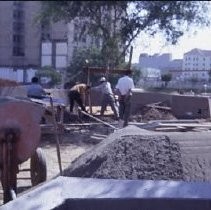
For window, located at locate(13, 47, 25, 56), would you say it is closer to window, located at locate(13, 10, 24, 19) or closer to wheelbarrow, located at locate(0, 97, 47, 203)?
window, located at locate(13, 10, 24, 19)

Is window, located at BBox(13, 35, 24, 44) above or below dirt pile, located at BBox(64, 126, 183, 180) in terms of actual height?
above

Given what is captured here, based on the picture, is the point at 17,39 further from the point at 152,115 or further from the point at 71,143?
the point at 152,115

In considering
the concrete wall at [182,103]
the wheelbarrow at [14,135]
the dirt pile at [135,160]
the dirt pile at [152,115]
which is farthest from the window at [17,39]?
the concrete wall at [182,103]

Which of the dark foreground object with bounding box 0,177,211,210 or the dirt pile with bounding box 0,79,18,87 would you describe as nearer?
the dark foreground object with bounding box 0,177,211,210

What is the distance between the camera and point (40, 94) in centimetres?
1343

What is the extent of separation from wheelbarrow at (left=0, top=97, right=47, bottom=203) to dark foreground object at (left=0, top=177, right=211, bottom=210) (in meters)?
1.82

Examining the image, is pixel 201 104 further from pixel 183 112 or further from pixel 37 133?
pixel 37 133

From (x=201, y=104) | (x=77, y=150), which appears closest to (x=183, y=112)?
(x=201, y=104)

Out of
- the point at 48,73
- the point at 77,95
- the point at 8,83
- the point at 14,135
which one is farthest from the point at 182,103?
the point at 14,135

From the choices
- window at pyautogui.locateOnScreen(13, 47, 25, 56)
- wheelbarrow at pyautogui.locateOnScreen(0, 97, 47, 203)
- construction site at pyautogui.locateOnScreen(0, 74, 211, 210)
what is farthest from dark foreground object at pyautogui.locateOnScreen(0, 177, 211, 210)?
wheelbarrow at pyautogui.locateOnScreen(0, 97, 47, 203)

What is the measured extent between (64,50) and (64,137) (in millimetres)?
9602

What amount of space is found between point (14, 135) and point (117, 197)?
2321mm

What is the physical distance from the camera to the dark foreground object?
12.3ft

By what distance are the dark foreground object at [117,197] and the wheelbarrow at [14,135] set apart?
182 centimetres
